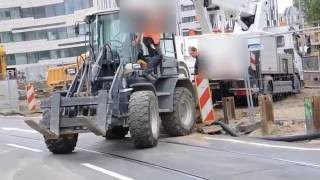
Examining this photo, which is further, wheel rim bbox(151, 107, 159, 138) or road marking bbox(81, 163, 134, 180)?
wheel rim bbox(151, 107, 159, 138)

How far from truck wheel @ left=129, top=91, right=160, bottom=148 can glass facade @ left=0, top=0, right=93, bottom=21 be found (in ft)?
251

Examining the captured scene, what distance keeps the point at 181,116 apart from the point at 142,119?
98.3 inches

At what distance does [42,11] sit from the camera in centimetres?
9075

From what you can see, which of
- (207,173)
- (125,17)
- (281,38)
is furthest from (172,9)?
(281,38)

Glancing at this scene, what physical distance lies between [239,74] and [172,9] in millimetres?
4251

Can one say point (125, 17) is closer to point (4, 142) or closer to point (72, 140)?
point (72, 140)

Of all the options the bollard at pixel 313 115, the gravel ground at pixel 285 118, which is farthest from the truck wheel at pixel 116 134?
the bollard at pixel 313 115

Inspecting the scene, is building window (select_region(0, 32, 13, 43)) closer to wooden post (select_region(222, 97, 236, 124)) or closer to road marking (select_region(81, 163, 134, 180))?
wooden post (select_region(222, 97, 236, 124))

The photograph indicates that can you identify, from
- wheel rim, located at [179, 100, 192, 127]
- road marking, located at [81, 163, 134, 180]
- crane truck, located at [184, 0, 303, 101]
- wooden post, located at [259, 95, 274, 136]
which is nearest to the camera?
road marking, located at [81, 163, 134, 180]

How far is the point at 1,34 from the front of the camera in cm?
9106

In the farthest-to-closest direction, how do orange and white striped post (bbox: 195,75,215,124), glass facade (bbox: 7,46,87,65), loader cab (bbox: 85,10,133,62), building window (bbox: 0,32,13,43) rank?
1. building window (bbox: 0,32,13,43)
2. glass facade (bbox: 7,46,87,65)
3. orange and white striped post (bbox: 195,75,215,124)
4. loader cab (bbox: 85,10,133,62)

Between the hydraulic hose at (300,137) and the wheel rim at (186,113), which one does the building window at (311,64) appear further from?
the hydraulic hose at (300,137)

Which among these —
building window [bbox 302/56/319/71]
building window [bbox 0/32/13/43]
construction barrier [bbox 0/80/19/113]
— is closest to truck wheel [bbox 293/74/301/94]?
building window [bbox 302/56/319/71]

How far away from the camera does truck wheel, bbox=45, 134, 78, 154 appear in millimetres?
13320
